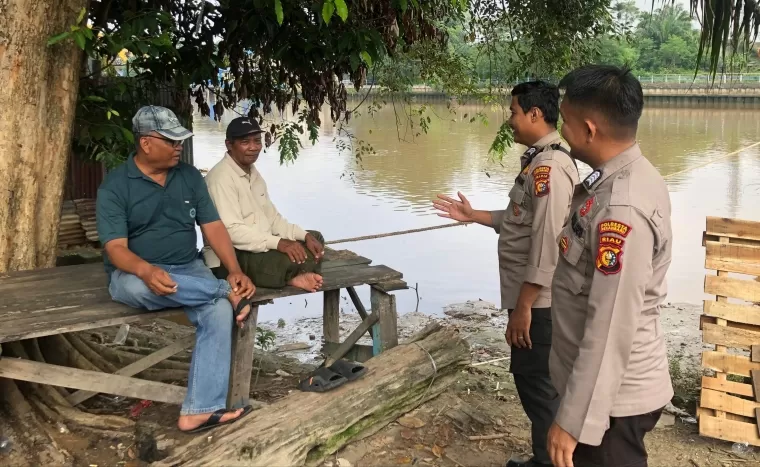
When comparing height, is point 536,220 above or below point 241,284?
above

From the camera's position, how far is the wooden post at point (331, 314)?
16.3ft

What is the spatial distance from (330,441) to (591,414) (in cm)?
183

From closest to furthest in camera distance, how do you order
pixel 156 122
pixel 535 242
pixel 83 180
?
pixel 535 242 → pixel 156 122 → pixel 83 180

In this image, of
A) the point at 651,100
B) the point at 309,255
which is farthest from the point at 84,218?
the point at 651,100

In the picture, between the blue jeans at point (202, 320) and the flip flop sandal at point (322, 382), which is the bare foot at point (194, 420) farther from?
the flip flop sandal at point (322, 382)

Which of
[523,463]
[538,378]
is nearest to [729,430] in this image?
[523,463]

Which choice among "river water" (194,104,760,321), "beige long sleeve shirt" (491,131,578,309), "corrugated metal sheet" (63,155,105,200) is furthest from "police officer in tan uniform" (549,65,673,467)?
"corrugated metal sheet" (63,155,105,200)

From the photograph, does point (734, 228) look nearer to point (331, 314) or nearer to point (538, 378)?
point (538, 378)

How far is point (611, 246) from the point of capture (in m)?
1.79

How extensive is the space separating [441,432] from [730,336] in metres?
1.69

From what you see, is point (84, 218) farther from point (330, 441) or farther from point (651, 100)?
point (651, 100)

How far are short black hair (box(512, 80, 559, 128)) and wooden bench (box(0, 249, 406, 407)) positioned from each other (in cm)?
141

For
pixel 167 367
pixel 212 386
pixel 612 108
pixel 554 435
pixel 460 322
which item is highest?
pixel 612 108

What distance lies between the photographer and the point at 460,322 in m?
7.05
